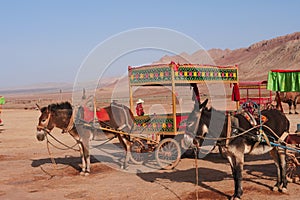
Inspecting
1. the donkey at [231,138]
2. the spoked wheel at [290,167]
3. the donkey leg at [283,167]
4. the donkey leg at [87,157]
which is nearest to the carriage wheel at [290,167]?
the spoked wheel at [290,167]

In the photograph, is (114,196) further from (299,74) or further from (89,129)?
(299,74)

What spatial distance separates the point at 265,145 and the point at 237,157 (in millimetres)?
906

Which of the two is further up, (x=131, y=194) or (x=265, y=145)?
(x=265, y=145)

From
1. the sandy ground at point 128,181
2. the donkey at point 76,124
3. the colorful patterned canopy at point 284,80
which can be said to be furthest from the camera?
the donkey at point 76,124

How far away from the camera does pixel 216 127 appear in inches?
350

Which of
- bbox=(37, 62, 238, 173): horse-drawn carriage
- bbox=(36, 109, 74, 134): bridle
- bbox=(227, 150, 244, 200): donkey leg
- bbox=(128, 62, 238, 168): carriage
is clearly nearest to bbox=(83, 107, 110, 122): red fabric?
bbox=(37, 62, 238, 173): horse-drawn carriage

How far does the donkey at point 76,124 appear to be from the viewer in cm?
1208

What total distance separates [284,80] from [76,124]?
21.7 ft

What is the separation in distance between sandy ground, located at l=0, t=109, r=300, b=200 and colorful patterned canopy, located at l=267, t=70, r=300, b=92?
8.38 ft

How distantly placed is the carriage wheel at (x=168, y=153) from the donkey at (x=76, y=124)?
1302mm

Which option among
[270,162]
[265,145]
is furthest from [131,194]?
[270,162]

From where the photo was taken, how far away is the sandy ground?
31.4 feet

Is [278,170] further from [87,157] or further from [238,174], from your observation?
[87,157]

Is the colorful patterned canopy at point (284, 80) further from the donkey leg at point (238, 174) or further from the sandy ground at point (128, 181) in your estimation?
the donkey leg at point (238, 174)
